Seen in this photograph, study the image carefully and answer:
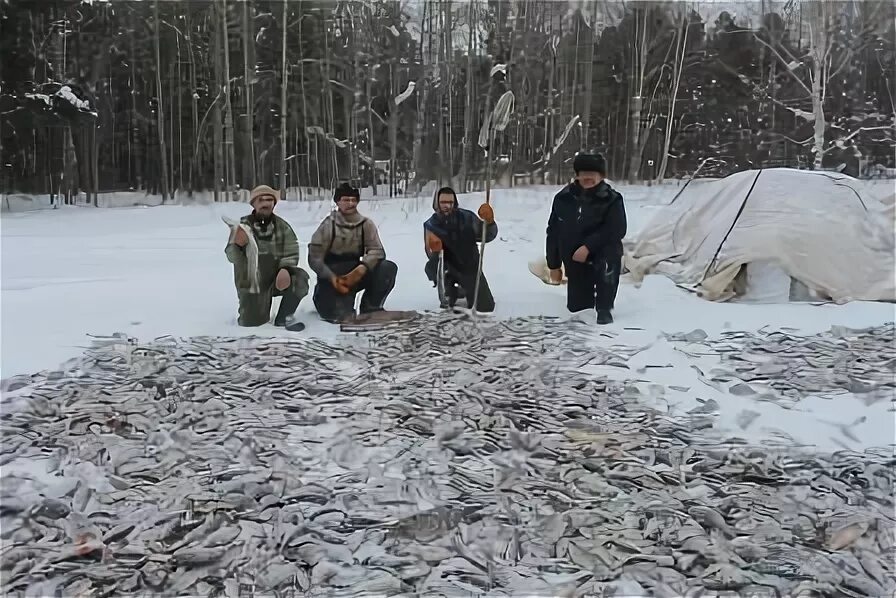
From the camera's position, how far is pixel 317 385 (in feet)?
12.4

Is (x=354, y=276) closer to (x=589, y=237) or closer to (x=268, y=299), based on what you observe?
(x=268, y=299)

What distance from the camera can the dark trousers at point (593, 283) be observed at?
539 cm

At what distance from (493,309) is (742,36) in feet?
51.8

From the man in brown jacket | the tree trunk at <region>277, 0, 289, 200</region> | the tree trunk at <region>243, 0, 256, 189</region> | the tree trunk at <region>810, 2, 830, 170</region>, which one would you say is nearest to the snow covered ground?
the man in brown jacket

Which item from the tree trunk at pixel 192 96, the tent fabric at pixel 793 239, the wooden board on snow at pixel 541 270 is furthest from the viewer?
the tree trunk at pixel 192 96

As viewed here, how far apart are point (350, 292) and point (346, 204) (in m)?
0.63

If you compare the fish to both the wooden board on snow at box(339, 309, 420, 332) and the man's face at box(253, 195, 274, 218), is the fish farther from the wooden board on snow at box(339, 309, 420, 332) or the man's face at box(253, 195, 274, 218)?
the wooden board on snow at box(339, 309, 420, 332)

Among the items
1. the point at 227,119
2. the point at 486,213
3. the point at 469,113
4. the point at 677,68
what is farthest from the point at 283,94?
the point at 486,213

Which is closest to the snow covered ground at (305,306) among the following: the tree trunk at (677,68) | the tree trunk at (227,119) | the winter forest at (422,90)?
the tree trunk at (227,119)

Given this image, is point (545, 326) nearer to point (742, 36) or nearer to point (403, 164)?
point (403, 164)

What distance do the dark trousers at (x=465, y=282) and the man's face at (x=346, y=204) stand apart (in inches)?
29.8

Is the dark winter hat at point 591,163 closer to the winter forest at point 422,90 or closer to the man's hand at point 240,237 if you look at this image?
the man's hand at point 240,237

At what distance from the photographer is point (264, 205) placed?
4.99 meters

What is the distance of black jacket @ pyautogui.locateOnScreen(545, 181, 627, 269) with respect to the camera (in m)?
5.43
